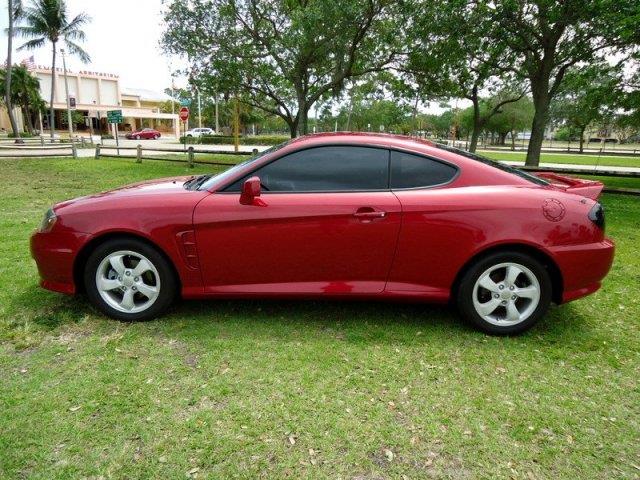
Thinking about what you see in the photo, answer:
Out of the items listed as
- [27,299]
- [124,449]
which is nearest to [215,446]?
[124,449]

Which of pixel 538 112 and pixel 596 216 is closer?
pixel 596 216

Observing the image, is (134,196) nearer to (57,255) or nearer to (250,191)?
(57,255)

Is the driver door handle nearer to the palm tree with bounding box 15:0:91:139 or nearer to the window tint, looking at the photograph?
the window tint

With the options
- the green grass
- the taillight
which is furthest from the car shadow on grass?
the green grass

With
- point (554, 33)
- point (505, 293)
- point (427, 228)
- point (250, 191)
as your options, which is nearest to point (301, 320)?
Result: point (250, 191)

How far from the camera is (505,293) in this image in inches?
131

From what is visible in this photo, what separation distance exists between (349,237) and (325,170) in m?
0.57

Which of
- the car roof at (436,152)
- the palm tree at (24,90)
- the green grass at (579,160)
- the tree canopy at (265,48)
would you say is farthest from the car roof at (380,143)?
the palm tree at (24,90)

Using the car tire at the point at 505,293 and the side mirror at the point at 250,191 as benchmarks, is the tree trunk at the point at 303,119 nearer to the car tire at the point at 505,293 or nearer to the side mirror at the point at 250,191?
the side mirror at the point at 250,191

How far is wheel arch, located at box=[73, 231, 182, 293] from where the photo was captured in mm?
3387

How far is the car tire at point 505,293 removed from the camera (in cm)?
329

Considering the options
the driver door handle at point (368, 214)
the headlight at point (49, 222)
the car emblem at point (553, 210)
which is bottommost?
the headlight at point (49, 222)

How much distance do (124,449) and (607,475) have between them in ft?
7.76

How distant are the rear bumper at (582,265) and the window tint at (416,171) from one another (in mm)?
971
